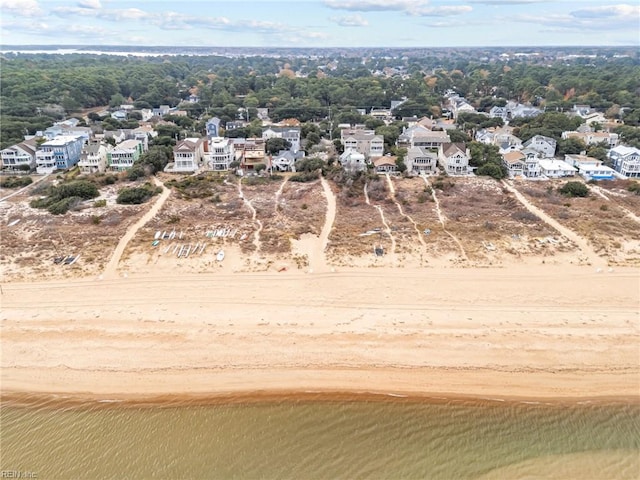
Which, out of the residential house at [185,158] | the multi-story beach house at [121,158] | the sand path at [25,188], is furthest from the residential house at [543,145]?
the sand path at [25,188]

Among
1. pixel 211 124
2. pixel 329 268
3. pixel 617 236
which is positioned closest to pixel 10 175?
pixel 211 124

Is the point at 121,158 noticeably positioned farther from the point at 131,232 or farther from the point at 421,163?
the point at 421,163

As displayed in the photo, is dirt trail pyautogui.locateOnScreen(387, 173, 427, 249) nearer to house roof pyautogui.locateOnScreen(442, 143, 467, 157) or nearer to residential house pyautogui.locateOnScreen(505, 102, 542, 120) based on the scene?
house roof pyautogui.locateOnScreen(442, 143, 467, 157)

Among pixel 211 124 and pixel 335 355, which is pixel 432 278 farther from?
pixel 211 124

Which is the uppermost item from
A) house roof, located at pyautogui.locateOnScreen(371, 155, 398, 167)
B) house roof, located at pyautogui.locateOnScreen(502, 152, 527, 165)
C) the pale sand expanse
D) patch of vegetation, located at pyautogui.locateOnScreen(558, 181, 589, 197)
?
house roof, located at pyautogui.locateOnScreen(502, 152, 527, 165)

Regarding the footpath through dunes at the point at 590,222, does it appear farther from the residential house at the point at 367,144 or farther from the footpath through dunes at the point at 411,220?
the residential house at the point at 367,144

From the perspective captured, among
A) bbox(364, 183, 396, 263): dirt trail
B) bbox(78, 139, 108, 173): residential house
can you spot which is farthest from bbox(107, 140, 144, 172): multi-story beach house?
bbox(364, 183, 396, 263): dirt trail
